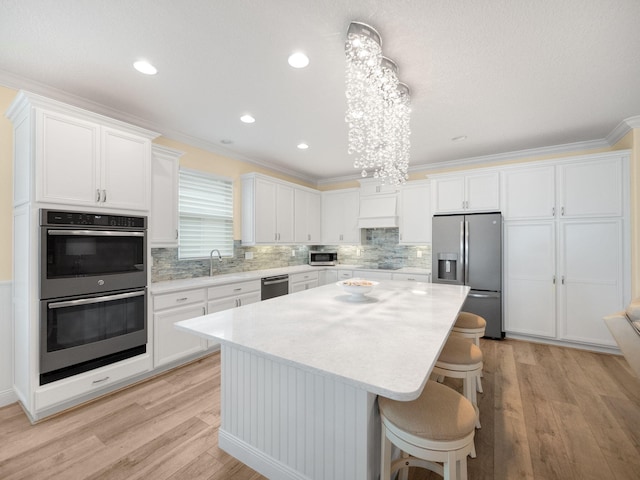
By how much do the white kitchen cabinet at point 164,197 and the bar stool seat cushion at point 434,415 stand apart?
271 cm

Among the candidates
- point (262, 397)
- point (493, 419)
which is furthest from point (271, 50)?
point (493, 419)

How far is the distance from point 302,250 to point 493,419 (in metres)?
4.07

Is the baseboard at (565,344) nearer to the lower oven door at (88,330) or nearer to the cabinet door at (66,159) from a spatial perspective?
the lower oven door at (88,330)

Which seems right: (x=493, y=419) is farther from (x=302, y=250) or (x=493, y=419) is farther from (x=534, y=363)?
(x=302, y=250)

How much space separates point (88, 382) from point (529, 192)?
17.2 feet

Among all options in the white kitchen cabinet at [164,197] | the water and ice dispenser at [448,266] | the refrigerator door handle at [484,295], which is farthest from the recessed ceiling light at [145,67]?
the refrigerator door handle at [484,295]

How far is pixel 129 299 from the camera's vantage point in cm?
260

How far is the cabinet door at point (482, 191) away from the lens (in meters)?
4.02

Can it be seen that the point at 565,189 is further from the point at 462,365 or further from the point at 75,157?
the point at 75,157

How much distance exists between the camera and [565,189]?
3.63 m

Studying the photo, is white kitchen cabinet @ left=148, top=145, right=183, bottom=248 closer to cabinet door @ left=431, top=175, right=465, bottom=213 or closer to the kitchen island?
the kitchen island

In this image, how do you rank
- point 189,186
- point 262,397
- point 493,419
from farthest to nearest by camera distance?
point 189,186, point 493,419, point 262,397

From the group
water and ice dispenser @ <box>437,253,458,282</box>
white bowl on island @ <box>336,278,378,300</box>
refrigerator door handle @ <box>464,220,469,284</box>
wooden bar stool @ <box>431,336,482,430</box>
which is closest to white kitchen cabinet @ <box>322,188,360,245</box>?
water and ice dispenser @ <box>437,253,458,282</box>

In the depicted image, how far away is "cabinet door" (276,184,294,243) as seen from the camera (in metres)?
4.72
